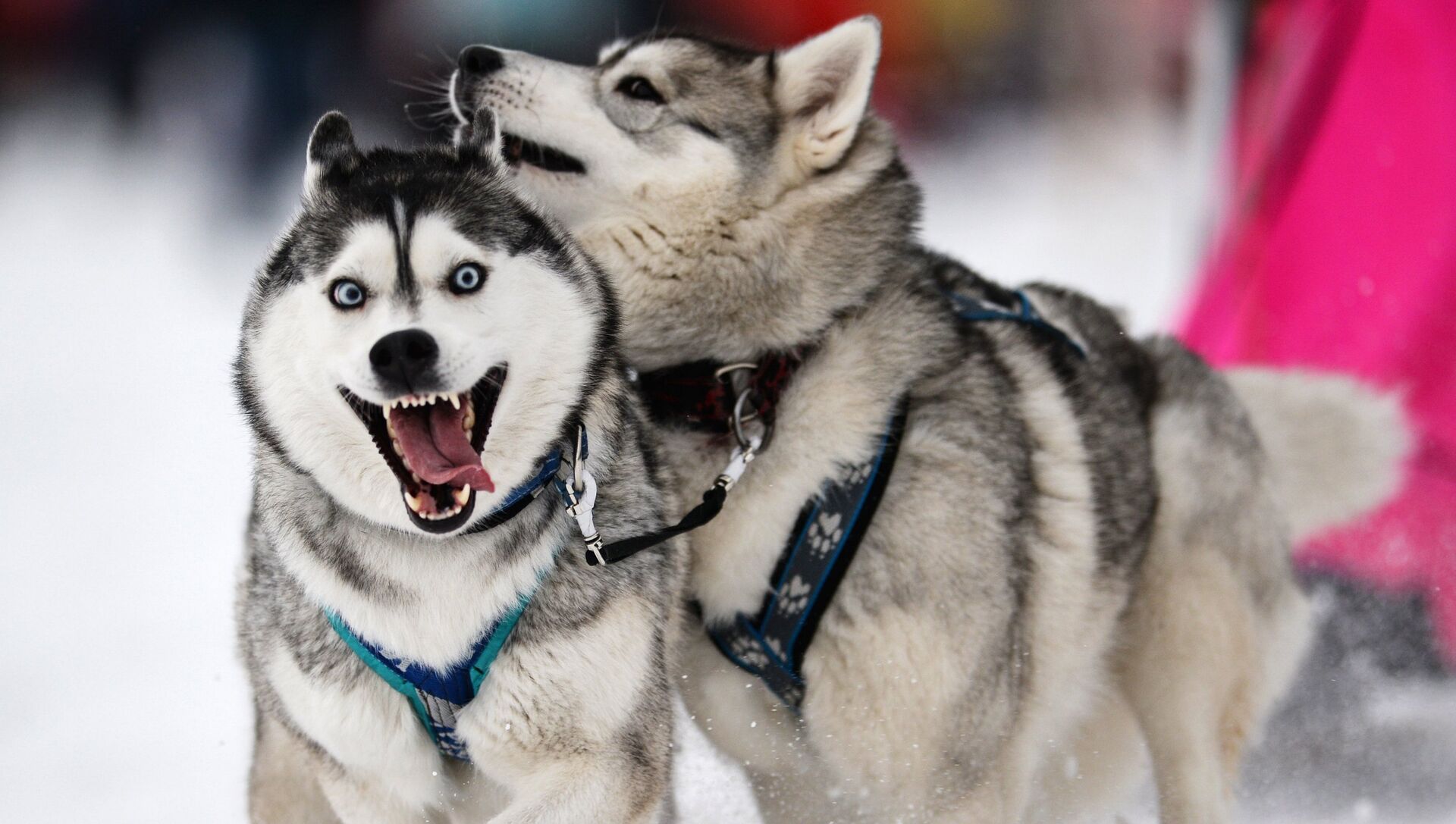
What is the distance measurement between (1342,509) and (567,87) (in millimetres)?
2577

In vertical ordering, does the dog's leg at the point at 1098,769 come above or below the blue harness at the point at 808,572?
below

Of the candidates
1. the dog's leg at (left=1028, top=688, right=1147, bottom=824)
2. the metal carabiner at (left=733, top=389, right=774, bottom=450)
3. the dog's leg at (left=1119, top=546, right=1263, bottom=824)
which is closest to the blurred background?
the dog's leg at (left=1028, top=688, right=1147, bottom=824)

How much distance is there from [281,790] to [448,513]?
109 centimetres

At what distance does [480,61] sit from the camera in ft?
8.70

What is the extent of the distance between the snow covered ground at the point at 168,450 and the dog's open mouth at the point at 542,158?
98 cm

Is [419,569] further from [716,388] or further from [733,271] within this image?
[733,271]

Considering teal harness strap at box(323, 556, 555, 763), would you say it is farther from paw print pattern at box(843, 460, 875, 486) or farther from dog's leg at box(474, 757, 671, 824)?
paw print pattern at box(843, 460, 875, 486)

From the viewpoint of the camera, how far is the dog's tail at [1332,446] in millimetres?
3691

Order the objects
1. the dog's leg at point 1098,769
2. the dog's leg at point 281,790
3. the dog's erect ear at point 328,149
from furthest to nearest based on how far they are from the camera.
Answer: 1. the dog's leg at point 1098,769
2. the dog's leg at point 281,790
3. the dog's erect ear at point 328,149

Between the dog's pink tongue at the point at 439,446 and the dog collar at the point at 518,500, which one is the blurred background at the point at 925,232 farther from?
the dog's pink tongue at the point at 439,446

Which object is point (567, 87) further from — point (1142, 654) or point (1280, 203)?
point (1280, 203)

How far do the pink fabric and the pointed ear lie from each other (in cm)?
304

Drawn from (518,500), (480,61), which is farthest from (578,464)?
(480,61)

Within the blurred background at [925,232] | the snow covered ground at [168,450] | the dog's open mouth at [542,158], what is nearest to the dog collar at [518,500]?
the dog's open mouth at [542,158]
